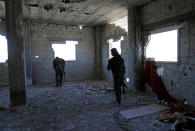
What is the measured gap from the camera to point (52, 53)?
8031 millimetres

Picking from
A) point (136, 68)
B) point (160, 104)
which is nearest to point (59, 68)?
point (136, 68)

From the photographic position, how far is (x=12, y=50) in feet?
12.6

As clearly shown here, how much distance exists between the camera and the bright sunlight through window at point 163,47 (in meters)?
4.30

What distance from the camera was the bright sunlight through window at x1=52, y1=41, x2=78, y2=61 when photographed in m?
8.12

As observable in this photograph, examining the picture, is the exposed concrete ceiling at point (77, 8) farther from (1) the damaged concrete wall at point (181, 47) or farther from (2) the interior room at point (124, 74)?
(1) the damaged concrete wall at point (181, 47)

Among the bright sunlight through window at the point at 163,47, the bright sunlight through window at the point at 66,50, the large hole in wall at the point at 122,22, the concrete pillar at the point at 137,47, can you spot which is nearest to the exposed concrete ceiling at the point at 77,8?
the large hole in wall at the point at 122,22

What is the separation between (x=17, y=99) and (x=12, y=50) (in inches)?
52.2

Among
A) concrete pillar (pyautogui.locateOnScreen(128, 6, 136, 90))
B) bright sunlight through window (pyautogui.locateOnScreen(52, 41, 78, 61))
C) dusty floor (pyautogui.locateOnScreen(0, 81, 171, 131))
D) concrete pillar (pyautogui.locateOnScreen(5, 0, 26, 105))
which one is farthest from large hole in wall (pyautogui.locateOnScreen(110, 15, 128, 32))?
concrete pillar (pyautogui.locateOnScreen(5, 0, 26, 105))

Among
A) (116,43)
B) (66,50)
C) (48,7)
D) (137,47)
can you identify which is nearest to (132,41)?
(137,47)

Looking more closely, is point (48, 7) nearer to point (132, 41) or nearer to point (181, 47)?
point (132, 41)

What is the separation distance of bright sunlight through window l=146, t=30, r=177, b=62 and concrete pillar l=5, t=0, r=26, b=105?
415cm

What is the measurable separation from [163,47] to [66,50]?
5312mm

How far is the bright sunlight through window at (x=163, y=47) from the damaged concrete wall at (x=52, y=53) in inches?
169

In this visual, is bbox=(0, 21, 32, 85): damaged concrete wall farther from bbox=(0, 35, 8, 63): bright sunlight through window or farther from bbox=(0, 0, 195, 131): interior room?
bbox=(0, 35, 8, 63): bright sunlight through window
